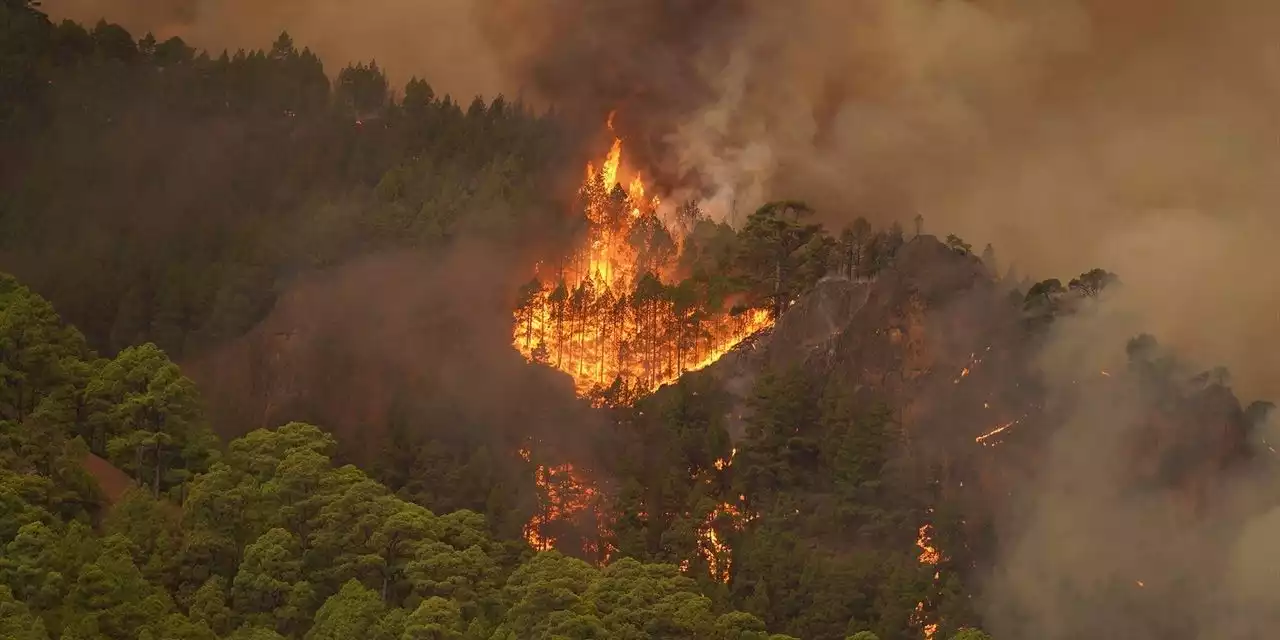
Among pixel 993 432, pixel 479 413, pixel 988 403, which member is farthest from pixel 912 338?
pixel 479 413

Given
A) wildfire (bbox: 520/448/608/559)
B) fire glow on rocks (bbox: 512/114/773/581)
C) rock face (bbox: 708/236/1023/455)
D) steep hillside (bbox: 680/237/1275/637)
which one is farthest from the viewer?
fire glow on rocks (bbox: 512/114/773/581)

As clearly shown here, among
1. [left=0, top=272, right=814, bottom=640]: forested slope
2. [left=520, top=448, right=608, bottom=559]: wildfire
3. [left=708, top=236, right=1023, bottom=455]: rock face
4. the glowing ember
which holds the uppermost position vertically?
[left=708, top=236, right=1023, bottom=455]: rock face

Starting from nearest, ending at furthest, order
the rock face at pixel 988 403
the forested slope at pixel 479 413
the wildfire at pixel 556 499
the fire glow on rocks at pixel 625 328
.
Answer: the forested slope at pixel 479 413
the rock face at pixel 988 403
the wildfire at pixel 556 499
the fire glow on rocks at pixel 625 328

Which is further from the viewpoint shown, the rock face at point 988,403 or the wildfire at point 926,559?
the rock face at point 988,403

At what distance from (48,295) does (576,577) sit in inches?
1028

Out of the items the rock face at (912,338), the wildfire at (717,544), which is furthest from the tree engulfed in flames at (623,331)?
the wildfire at (717,544)

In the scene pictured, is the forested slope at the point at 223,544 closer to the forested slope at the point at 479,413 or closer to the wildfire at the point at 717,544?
the forested slope at the point at 479,413

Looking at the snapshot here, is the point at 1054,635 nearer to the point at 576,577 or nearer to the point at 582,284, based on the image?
A: the point at 576,577

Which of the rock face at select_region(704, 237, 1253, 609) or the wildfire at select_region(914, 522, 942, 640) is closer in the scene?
the wildfire at select_region(914, 522, 942, 640)

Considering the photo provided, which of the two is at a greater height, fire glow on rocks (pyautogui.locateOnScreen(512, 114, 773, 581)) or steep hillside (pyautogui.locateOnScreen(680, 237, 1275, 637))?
fire glow on rocks (pyautogui.locateOnScreen(512, 114, 773, 581))

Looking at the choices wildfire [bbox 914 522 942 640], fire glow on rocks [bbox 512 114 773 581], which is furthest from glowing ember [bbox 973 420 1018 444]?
fire glow on rocks [bbox 512 114 773 581]

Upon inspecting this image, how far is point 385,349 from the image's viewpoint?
87.7 meters

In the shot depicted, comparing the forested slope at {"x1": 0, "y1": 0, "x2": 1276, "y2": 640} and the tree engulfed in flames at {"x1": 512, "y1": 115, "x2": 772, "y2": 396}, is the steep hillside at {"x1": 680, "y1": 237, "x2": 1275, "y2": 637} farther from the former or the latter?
the tree engulfed in flames at {"x1": 512, "y1": 115, "x2": 772, "y2": 396}

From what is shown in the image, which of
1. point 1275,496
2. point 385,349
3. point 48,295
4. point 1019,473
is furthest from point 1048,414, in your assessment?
point 48,295
